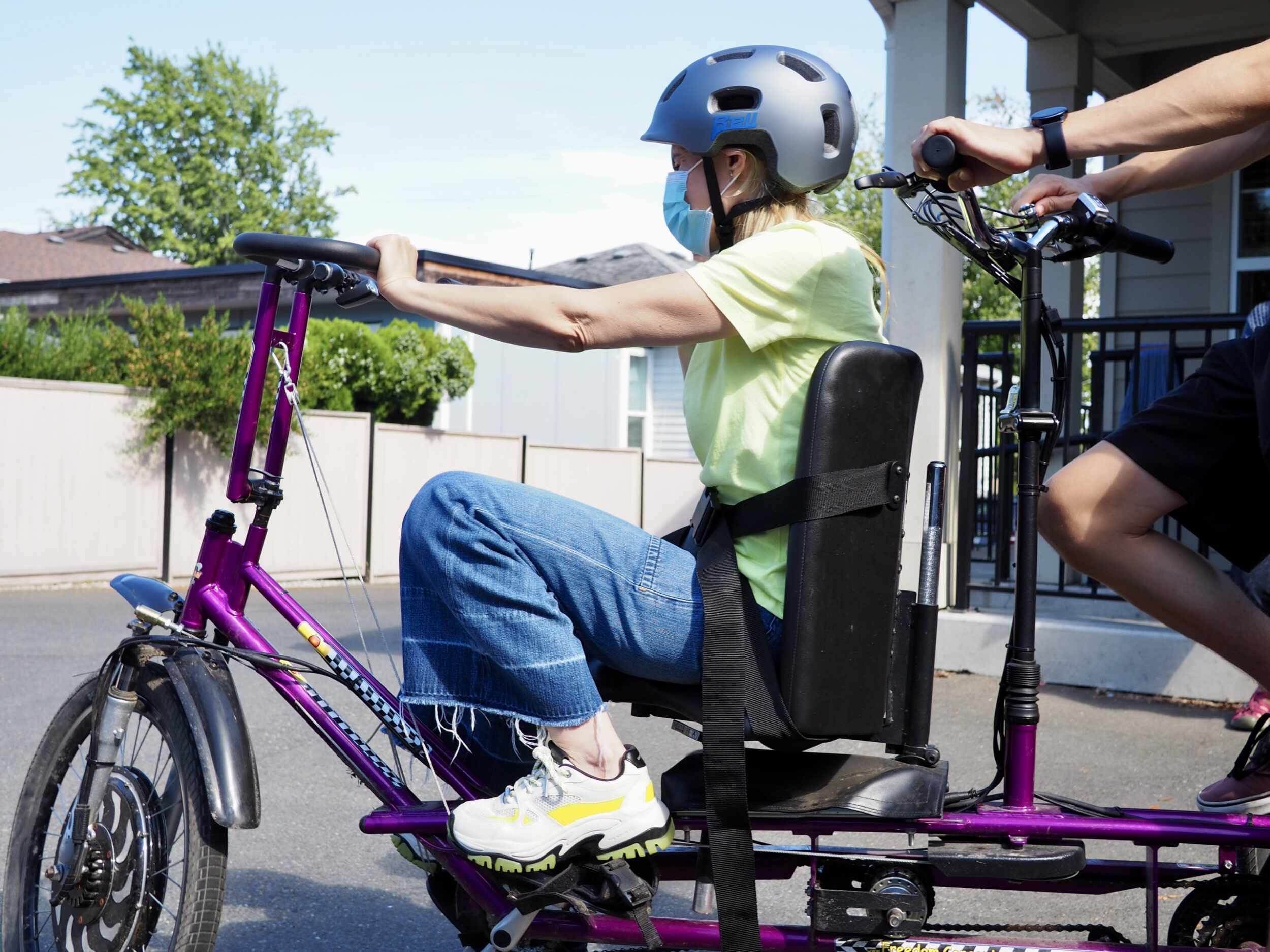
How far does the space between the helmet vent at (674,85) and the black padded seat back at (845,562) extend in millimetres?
676

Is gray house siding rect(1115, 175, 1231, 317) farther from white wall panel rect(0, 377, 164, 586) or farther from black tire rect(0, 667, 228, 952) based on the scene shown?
black tire rect(0, 667, 228, 952)

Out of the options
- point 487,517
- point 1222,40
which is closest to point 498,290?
point 487,517

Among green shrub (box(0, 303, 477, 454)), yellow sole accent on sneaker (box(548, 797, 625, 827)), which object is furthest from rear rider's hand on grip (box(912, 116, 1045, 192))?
green shrub (box(0, 303, 477, 454))

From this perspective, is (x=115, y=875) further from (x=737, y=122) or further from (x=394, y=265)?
(x=737, y=122)

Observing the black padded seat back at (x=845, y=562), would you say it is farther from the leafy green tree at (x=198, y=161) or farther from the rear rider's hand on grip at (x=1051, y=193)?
the leafy green tree at (x=198, y=161)

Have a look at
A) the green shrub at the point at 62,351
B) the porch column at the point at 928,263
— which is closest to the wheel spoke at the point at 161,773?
the porch column at the point at 928,263

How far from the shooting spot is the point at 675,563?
2332 mm

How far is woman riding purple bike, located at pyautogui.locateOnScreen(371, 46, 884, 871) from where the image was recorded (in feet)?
7.42

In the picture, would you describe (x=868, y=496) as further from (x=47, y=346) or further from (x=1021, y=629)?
(x=47, y=346)

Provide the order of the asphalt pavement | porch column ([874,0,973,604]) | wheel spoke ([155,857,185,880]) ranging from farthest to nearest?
porch column ([874,0,973,604]) < the asphalt pavement < wheel spoke ([155,857,185,880])

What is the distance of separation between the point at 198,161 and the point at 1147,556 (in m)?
63.2

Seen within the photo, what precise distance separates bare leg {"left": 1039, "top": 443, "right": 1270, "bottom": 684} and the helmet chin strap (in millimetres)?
838

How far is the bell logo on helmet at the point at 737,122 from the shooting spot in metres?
2.44

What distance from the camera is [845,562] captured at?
7.32ft
